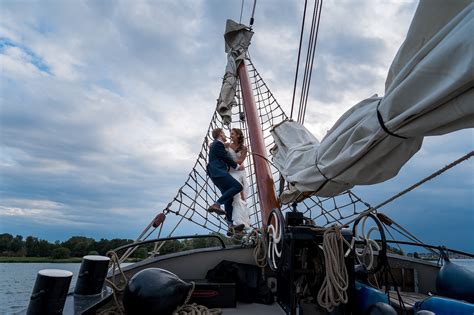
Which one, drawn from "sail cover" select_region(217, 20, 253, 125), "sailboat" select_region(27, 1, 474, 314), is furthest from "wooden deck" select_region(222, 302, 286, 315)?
"sail cover" select_region(217, 20, 253, 125)

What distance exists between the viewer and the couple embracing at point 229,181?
3.57m

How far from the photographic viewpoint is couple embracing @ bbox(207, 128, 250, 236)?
3574 mm

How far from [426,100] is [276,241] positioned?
1103 mm

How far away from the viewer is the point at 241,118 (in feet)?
18.6

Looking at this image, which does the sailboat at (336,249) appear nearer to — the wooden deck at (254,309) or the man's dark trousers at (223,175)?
the wooden deck at (254,309)

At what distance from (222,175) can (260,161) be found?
1.79 feet

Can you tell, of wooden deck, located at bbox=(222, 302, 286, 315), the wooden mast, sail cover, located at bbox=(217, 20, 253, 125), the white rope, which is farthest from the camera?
sail cover, located at bbox=(217, 20, 253, 125)

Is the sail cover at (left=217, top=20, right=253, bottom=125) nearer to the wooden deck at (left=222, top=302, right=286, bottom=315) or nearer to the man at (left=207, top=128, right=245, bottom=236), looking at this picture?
the man at (left=207, top=128, right=245, bottom=236)

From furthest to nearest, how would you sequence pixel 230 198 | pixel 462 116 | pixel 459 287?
pixel 230 198, pixel 459 287, pixel 462 116

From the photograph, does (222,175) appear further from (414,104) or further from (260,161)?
(414,104)

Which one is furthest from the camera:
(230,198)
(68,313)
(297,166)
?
(230,198)

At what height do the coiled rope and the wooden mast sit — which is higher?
the wooden mast

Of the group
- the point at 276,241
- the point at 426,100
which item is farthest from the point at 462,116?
the point at 276,241

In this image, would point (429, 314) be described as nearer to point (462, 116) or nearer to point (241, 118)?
point (462, 116)
